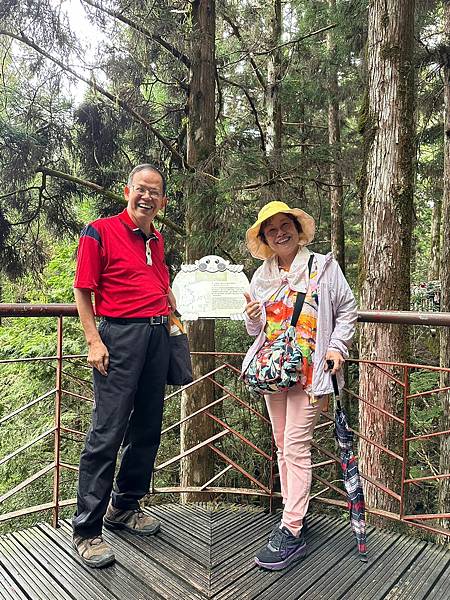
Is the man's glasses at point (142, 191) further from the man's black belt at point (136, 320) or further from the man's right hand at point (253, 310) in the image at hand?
the man's right hand at point (253, 310)

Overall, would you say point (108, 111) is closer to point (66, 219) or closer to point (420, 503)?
point (66, 219)

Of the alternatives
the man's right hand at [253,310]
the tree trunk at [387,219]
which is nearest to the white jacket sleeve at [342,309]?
the man's right hand at [253,310]

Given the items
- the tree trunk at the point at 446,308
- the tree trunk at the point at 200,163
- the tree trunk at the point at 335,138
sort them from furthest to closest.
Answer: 1. the tree trunk at the point at 335,138
2. the tree trunk at the point at 446,308
3. the tree trunk at the point at 200,163

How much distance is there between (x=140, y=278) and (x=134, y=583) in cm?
123

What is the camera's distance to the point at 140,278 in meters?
2.22

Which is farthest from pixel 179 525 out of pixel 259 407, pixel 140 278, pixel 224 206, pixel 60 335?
pixel 259 407

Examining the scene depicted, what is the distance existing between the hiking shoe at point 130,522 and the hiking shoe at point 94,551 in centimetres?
25

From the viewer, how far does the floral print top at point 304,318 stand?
2176mm

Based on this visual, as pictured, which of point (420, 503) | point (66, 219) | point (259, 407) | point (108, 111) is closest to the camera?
point (108, 111)

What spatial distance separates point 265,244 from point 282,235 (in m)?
0.15

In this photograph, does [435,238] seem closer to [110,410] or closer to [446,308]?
[446,308]

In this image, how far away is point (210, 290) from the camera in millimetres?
2779

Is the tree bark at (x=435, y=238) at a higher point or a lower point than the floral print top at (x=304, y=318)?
higher

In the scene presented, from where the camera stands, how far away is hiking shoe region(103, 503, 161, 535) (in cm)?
247
